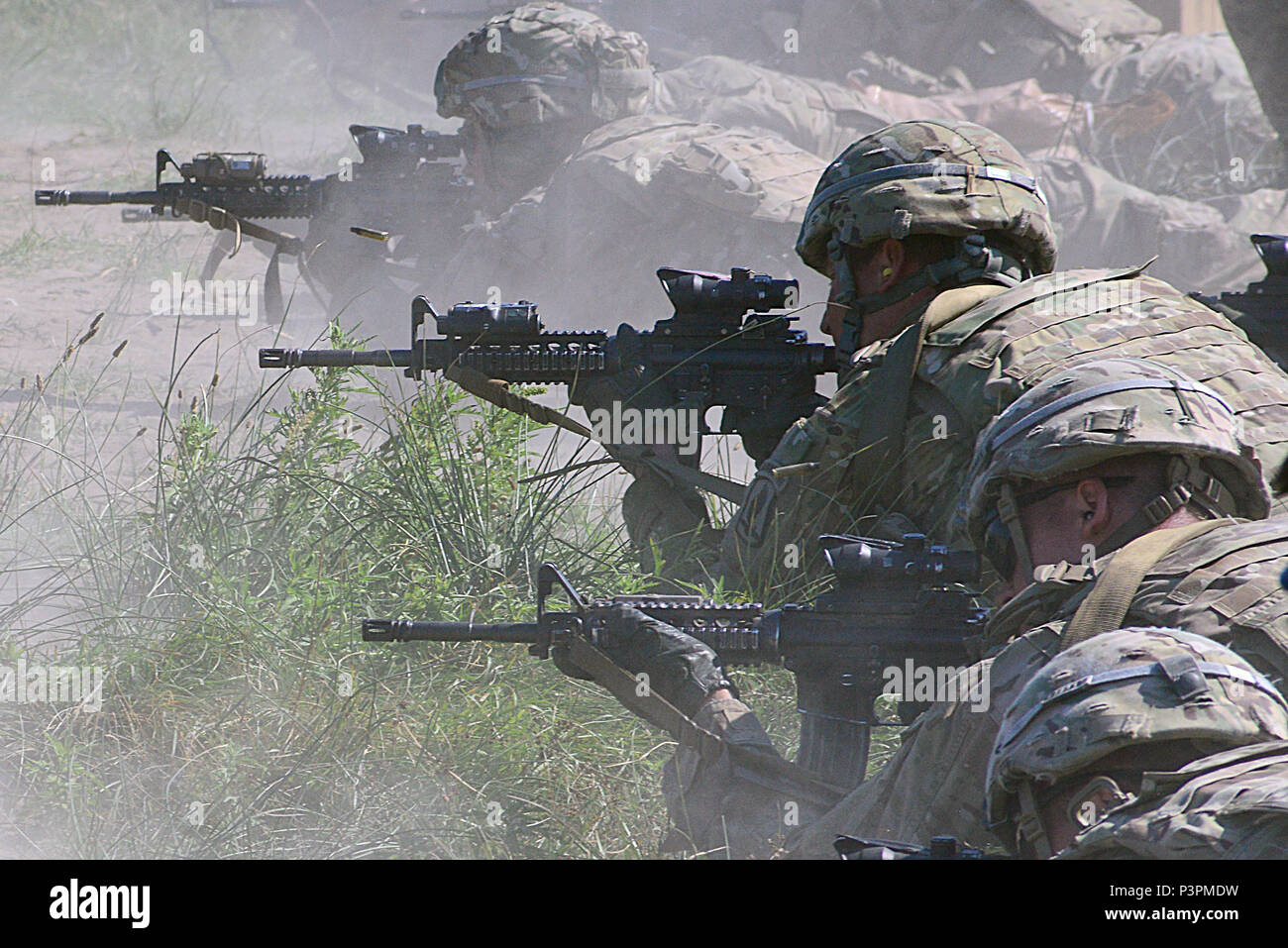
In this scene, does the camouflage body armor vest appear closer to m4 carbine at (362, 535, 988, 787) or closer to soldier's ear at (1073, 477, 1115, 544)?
m4 carbine at (362, 535, 988, 787)

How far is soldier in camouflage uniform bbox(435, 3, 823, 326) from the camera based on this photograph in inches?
376

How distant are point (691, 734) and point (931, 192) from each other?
1843 millimetres

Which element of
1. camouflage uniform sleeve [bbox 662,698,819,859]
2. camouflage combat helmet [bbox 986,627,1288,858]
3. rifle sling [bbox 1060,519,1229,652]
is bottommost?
camouflage uniform sleeve [bbox 662,698,819,859]

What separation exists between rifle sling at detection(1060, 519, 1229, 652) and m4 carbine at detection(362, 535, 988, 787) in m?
0.75

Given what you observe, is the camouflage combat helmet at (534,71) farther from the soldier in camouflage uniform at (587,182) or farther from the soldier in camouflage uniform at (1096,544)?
the soldier in camouflage uniform at (1096,544)

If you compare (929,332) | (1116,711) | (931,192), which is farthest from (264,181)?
(1116,711)

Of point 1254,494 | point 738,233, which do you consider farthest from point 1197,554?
point 738,233

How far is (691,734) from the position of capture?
3568 mm

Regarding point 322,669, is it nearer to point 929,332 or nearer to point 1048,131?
point 929,332

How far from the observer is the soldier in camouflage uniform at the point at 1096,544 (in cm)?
250

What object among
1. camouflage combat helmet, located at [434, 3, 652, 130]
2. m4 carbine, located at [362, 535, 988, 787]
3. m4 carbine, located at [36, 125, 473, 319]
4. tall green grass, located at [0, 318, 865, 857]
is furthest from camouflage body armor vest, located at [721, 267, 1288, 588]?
camouflage combat helmet, located at [434, 3, 652, 130]
